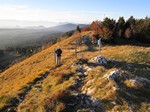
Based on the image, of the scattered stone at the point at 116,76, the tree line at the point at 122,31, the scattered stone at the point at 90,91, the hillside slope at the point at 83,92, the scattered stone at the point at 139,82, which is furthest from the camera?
the tree line at the point at 122,31

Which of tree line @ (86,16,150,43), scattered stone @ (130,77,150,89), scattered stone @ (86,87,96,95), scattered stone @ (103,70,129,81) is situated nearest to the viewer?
scattered stone @ (86,87,96,95)

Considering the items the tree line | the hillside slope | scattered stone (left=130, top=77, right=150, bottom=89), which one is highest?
the tree line

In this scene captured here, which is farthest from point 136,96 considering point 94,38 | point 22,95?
point 94,38

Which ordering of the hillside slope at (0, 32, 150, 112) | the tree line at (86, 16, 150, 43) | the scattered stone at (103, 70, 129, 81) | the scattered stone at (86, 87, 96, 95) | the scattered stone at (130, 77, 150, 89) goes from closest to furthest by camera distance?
the hillside slope at (0, 32, 150, 112), the scattered stone at (86, 87, 96, 95), the scattered stone at (130, 77, 150, 89), the scattered stone at (103, 70, 129, 81), the tree line at (86, 16, 150, 43)

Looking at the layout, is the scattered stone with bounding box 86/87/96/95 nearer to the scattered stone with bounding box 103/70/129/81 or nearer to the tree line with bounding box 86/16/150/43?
the scattered stone with bounding box 103/70/129/81

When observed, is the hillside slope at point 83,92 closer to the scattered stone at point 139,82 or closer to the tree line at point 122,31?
the scattered stone at point 139,82

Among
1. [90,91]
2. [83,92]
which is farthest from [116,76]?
A: [83,92]

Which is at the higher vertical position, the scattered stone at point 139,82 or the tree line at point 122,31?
the tree line at point 122,31

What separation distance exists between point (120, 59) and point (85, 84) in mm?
10287

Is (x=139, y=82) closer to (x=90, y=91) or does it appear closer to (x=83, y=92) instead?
(x=90, y=91)

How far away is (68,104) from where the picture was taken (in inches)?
738

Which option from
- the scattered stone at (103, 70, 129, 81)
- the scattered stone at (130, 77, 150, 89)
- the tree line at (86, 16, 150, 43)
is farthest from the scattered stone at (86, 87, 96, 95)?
the tree line at (86, 16, 150, 43)

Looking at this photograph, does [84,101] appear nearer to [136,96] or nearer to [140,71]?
[136,96]

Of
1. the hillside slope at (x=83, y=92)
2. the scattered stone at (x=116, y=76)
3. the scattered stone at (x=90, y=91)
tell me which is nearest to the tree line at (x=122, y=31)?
the hillside slope at (x=83, y=92)
